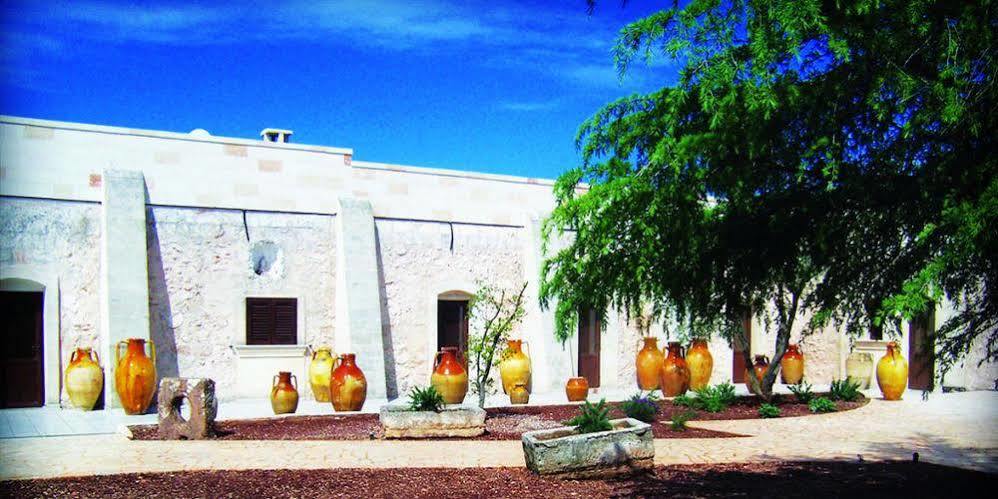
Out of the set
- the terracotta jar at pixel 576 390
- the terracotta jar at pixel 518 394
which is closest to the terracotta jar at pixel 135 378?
the terracotta jar at pixel 518 394

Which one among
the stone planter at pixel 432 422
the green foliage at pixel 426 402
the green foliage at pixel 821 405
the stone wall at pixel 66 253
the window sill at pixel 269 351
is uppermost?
the stone wall at pixel 66 253

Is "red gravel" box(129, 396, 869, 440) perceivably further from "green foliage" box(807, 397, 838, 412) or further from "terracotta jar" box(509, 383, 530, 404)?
"terracotta jar" box(509, 383, 530, 404)

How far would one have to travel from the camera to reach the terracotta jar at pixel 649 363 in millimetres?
16094

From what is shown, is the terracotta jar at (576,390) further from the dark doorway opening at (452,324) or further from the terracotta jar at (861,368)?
the terracotta jar at (861,368)

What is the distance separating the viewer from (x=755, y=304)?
24.7 ft

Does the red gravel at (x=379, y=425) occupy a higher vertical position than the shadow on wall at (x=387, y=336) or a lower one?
lower

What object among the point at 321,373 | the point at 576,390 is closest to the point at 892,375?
the point at 576,390

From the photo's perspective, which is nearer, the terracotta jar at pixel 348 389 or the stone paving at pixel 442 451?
the stone paving at pixel 442 451

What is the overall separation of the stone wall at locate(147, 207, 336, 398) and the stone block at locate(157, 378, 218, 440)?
4.11m

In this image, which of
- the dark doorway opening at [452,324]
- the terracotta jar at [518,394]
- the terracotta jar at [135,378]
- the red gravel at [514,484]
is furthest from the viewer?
the dark doorway opening at [452,324]

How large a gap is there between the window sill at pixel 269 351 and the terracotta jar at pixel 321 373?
1.74 ft

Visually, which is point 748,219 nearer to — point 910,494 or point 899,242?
point 899,242

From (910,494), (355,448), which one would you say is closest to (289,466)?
(355,448)

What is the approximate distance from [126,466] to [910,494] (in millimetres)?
6668
